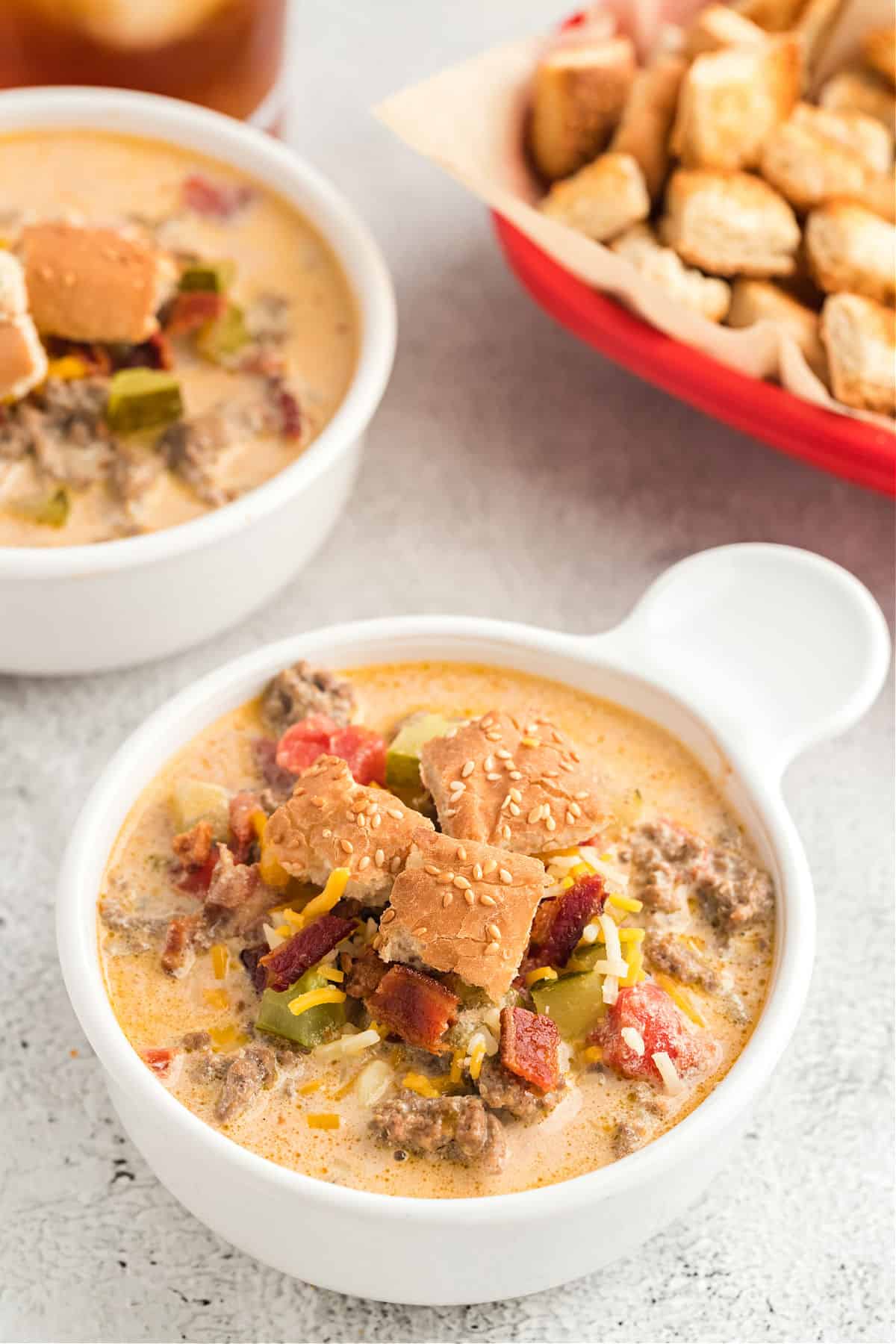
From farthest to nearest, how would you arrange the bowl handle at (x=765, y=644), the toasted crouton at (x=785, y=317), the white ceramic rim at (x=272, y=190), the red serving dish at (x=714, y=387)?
the toasted crouton at (x=785, y=317) → the red serving dish at (x=714, y=387) → the white ceramic rim at (x=272, y=190) → the bowl handle at (x=765, y=644)

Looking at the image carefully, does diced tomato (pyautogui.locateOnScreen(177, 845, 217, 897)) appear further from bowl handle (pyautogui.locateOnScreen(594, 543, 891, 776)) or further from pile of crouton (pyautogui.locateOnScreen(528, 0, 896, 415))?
pile of crouton (pyautogui.locateOnScreen(528, 0, 896, 415))

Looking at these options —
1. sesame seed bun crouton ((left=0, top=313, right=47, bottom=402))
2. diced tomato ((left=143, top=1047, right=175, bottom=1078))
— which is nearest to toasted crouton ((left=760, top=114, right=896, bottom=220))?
sesame seed bun crouton ((left=0, top=313, right=47, bottom=402))

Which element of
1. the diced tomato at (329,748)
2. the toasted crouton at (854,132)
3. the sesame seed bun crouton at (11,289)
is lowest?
the diced tomato at (329,748)

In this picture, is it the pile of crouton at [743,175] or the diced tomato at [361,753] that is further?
the pile of crouton at [743,175]

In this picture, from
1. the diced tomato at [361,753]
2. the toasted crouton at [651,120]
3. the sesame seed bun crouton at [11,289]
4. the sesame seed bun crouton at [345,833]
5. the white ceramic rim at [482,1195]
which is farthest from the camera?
the toasted crouton at [651,120]

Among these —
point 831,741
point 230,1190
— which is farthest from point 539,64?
point 230,1190

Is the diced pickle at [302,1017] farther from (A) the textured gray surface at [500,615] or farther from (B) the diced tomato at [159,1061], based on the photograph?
(A) the textured gray surface at [500,615]

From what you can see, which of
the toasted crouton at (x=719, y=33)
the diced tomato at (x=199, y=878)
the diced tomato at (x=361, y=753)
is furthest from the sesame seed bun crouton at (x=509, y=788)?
the toasted crouton at (x=719, y=33)
